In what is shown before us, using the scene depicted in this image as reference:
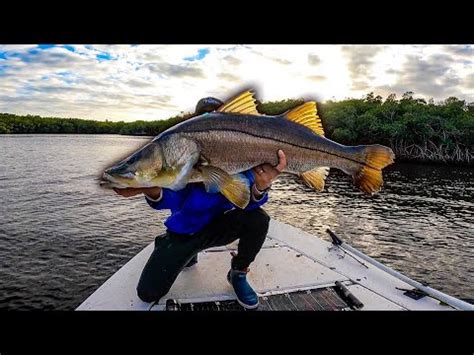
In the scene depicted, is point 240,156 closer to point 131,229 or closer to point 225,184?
point 225,184

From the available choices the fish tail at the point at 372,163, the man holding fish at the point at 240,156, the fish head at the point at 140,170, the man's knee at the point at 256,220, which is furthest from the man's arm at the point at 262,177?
the fish head at the point at 140,170

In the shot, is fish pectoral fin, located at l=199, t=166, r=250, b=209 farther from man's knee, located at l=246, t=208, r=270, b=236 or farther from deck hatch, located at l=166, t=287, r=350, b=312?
deck hatch, located at l=166, t=287, r=350, b=312

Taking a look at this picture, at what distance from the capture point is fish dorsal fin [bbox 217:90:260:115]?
267 centimetres

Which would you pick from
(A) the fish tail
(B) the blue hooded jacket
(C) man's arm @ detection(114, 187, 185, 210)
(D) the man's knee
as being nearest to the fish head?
(C) man's arm @ detection(114, 187, 185, 210)

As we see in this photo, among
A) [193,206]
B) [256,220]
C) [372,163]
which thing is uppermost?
[372,163]

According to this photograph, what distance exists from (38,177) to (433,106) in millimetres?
40542

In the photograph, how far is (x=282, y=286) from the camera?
3.79 metres

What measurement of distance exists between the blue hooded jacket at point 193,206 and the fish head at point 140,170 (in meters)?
0.75

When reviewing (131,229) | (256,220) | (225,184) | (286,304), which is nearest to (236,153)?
(225,184)

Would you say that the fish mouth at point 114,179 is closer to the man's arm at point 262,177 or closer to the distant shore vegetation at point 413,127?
the man's arm at point 262,177

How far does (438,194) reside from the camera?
2105cm

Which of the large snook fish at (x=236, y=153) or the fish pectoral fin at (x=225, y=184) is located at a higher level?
the large snook fish at (x=236, y=153)

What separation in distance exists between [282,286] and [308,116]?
1794 millimetres

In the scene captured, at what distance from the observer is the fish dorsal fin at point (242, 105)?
8.77 ft
